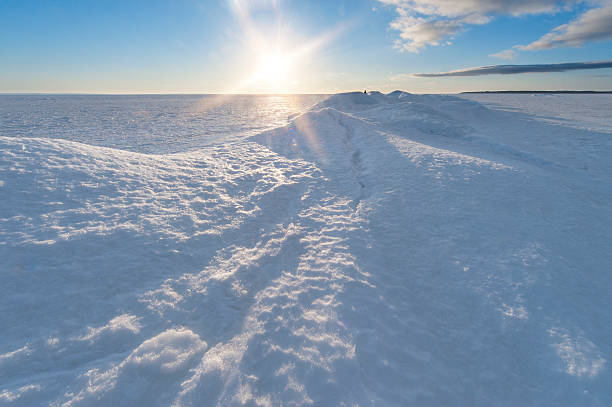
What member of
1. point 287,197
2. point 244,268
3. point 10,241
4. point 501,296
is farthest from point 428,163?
point 10,241

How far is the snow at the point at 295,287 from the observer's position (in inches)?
99.7

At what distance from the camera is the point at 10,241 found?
3566 millimetres

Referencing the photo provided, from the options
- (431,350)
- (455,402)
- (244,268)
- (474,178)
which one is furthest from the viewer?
(474,178)

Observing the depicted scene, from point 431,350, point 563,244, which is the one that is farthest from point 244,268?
point 563,244

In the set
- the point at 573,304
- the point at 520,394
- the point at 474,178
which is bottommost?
the point at 520,394

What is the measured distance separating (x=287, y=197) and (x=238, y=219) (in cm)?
153

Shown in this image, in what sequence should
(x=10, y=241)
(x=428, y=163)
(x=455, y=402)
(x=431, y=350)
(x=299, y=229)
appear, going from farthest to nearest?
(x=428, y=163) → (x=299, y=229) → (x=10, y=241) → (x=431, y=350) → (x=455, y=402)

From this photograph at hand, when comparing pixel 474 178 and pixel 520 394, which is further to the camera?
pixel 474 178

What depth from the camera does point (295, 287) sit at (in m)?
3.78

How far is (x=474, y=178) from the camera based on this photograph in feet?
21.0

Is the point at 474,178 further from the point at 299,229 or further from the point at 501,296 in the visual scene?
the point at 299,229

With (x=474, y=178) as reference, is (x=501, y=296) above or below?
below

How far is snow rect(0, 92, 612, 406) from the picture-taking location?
8.30 feet

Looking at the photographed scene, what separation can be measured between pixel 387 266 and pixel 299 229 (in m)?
1.85
